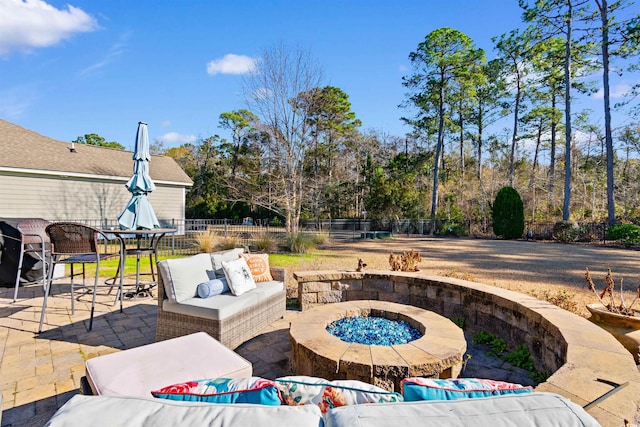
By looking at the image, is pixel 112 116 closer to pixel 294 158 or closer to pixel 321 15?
pixel 294 158

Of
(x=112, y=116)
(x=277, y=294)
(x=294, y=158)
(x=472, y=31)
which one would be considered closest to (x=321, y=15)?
(x=294, y=158)

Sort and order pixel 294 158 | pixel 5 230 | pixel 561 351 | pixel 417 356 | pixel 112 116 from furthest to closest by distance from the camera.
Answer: pixel 112 116 < pixel 294 158 < pixel 5 230 < pixel 561 351 < pixel 417 356

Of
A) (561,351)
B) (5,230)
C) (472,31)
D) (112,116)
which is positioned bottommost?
(561,351)

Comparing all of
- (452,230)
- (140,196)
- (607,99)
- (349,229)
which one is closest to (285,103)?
(140,196)

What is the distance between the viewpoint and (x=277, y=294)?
3855mm

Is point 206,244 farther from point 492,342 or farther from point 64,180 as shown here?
point 492,342

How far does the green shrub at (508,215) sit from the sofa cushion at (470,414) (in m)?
16.7

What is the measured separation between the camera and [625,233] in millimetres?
11719

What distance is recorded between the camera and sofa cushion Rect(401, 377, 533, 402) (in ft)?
3.37

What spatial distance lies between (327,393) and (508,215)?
1695 cm

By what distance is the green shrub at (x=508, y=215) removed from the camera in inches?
600

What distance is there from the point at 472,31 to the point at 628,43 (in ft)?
24.3

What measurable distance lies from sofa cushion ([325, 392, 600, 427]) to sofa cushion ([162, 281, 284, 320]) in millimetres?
2225

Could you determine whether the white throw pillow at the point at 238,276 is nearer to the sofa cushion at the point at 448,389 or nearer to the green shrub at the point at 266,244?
the sofa cushion at the point at 448,389
